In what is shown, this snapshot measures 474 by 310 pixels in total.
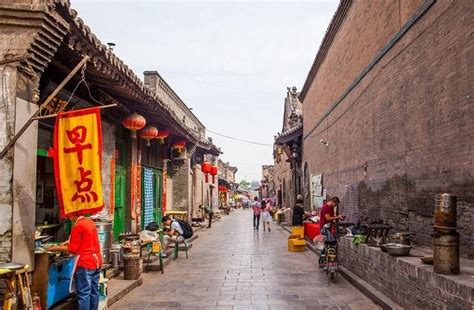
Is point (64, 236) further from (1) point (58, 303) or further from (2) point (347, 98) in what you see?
(2) point (347, 98)

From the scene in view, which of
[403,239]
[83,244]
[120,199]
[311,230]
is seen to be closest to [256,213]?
[311,230]

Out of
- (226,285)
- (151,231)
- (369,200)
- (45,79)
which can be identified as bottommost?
(226,285)

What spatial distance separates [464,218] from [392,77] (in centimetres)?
367

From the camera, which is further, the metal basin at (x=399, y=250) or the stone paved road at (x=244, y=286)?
the stone paved road at (x=244, y=286)

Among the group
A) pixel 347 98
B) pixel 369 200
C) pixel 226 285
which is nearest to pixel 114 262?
pixel 226 285

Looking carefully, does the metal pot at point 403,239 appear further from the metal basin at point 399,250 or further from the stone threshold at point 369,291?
the stone threshold at point 369,291

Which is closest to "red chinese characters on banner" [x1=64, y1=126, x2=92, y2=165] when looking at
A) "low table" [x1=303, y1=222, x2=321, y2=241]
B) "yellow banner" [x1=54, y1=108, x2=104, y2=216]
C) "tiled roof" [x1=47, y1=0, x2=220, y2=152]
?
"yellow banner" [x1=54, y1=108, x2=104, y2=216]

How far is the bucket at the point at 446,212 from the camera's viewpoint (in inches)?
191

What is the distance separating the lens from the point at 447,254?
15.6 feet

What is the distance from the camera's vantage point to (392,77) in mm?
8516

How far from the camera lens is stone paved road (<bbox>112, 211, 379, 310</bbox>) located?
7009 mm

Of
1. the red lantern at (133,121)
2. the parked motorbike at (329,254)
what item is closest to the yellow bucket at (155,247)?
the red lantern at (133,121)

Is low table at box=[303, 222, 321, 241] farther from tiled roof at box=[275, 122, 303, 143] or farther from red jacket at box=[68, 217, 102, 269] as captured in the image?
red jacket at box=[68, 217, 102, 269]

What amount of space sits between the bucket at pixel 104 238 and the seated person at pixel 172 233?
3.11m
